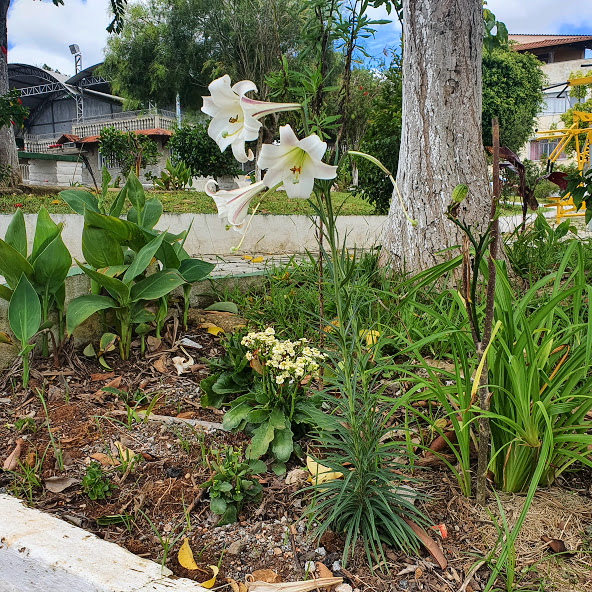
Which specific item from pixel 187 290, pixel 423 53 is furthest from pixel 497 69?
pixel 187 290

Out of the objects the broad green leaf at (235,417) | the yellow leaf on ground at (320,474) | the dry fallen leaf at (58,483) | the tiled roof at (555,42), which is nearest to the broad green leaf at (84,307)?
the dry fallen leaf at (58,483)

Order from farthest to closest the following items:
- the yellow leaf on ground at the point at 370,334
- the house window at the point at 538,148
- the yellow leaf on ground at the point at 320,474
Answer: the house window at the point at 538,148 < the yellow leaf on ground at the point at 370,334 < the yellow leaf on ground at the point at 320,474

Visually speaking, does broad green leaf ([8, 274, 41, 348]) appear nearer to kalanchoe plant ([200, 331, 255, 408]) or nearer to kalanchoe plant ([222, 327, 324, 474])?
kalanchoe plant ([200, 331, 255, 408])

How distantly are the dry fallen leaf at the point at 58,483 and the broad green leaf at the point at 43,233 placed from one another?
3.76 ft

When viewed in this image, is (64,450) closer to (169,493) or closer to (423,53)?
(169,493)

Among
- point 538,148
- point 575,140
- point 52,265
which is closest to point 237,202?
point 52,265

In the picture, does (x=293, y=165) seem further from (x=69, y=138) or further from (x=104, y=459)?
(x=69, y=138)

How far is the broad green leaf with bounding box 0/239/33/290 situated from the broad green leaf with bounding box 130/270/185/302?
50cm

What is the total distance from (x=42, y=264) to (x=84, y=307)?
0.28m

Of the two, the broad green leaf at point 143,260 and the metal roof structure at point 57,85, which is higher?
the metal roof structure at point 57,85

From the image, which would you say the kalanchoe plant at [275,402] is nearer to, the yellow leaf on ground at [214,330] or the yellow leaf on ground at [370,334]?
the yellow leaf on ground at [370,334]

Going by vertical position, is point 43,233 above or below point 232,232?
above

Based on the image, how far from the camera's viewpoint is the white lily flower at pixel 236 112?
3.80 ft

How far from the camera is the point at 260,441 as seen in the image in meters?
2.00
